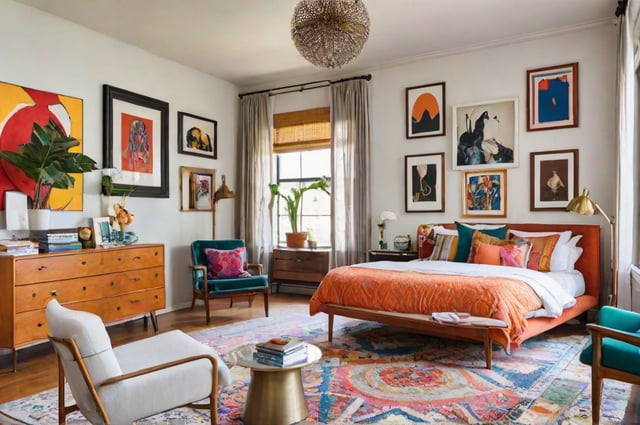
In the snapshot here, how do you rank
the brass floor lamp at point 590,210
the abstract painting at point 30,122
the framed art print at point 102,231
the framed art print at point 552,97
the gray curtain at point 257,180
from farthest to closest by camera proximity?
the gray curtain at point 257,180 < the framed art print at point 552,97 < the framed art print at point 102,231 < the brass floor lamp at point 590,210 < the abstract painting at point 30,122

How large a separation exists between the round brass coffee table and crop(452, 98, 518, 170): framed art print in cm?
378

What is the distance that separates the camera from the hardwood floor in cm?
339

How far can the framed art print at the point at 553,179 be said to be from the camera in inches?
201

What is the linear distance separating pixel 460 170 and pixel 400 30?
1797 mm

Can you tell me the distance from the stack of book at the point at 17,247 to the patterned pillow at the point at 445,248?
3.97 meters

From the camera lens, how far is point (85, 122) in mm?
4980

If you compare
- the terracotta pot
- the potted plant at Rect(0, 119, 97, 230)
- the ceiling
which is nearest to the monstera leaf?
the potted plant at Rect(0, 119, 97, 230)

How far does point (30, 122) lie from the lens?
4.44 m

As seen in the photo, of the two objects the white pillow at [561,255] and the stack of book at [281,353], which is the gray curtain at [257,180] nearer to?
the white pillow at [561,255]

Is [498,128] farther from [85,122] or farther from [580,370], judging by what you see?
[85,122]

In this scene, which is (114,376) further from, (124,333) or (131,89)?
(131,89)

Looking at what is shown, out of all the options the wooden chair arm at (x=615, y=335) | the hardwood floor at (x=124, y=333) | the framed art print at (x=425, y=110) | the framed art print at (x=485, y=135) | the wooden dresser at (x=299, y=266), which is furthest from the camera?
the wooden dresser at (x=299, y=266)

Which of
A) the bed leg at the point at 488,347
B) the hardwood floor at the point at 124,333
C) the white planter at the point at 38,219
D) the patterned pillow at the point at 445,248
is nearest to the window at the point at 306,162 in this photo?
the hardwood floor at the point at 124,333

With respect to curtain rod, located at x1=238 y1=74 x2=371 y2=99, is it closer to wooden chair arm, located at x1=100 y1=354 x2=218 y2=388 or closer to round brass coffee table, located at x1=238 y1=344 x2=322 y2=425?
round brass coffee table, located at x1=238 y1=344 x2=322 y2=425
